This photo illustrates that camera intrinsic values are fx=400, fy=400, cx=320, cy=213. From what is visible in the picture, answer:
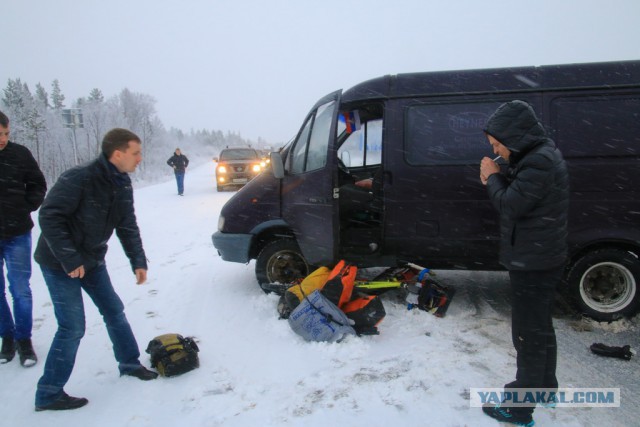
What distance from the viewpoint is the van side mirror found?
4.73 m

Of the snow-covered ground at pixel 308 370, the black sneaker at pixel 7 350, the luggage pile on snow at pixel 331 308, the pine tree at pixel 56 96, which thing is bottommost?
the snow-covered ground at pixel 308 370

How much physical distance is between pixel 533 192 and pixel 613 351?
7.16 ft

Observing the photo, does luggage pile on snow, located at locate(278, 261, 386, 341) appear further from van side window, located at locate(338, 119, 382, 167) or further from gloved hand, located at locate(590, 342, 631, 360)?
van side window, located at locate(338, 119, 382, 167)

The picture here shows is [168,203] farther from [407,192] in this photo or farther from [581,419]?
[581,419]

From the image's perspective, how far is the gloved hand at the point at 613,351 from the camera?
11.3 feet

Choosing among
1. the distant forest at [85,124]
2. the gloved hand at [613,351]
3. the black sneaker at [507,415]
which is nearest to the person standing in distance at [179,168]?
the gloved hand at [613,351]

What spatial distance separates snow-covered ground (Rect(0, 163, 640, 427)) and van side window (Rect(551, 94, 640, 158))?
177 cm

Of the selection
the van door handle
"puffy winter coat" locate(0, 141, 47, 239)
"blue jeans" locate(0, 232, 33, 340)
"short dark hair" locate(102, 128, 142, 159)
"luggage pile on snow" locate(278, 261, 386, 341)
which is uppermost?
"short dark hair" locate(102, 128, 142, 159)

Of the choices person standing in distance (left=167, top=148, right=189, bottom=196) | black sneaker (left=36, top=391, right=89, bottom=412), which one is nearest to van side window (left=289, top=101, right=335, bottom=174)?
black sneaker (left=36, top=391, right=89, bottom=412)

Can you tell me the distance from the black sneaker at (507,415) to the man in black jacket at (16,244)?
3769 mm

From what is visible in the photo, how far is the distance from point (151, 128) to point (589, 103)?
76796 mm

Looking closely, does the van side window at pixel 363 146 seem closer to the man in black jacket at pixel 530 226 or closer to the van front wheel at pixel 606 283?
the van front wheel at pixel 606 283

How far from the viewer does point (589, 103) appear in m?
4.00

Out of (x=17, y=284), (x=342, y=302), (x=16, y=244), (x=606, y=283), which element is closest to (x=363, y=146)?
(x=342, y=302)
